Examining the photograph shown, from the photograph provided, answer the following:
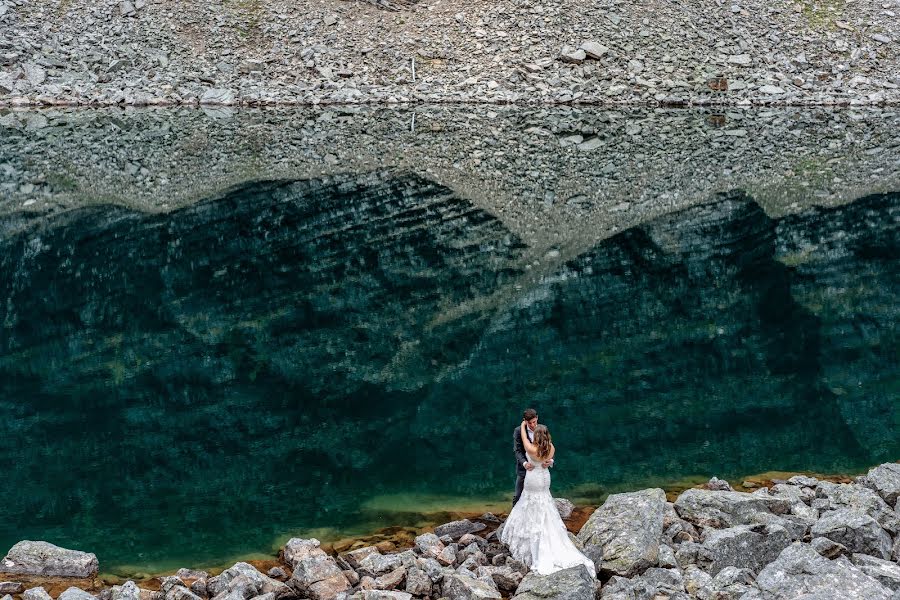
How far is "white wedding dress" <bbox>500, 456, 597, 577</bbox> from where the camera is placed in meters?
15.1

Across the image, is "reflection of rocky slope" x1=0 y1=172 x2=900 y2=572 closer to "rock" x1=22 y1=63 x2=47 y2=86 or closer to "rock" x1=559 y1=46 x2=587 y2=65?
"rock" x1=559 y1=46 x2=587 y2=65

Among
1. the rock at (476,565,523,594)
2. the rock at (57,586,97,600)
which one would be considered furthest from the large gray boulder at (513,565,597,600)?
the rock at (57,586,97,600)

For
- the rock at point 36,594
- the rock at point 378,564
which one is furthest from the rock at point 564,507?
the rock at point 36,594

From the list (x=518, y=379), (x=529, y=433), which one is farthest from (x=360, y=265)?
(x=529, y=433)

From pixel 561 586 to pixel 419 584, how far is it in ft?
7.01

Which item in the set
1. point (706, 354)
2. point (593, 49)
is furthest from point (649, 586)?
point (593, 49)

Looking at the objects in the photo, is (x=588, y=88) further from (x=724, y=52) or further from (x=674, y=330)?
(x=674, y=330)

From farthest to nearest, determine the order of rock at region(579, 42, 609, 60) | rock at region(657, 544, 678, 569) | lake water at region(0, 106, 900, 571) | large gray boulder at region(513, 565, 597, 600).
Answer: rock at region(579, 42, 609, 60) < lake water at region(0, 106, 900, 571) < rock at region(657, 544, 678, 569) < large gray boulder at region(513, 565, 597, 600)

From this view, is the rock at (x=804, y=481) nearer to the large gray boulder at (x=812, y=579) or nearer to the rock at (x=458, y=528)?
the large gray boulder at (x=812, y=579)

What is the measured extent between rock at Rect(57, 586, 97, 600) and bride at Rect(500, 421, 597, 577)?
6444mm

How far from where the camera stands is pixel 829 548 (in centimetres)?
1495

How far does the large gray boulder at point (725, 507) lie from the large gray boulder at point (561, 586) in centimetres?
315

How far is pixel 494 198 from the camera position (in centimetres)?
4209

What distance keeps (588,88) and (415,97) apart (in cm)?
1196
